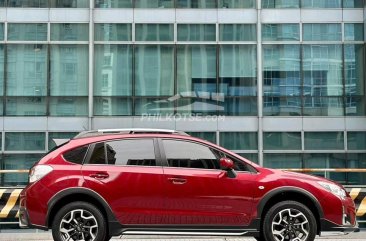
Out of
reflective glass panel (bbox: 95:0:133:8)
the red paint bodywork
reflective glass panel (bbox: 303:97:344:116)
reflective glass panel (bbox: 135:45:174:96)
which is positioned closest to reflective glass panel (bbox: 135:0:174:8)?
reflective glass panel (bbox: 95:0:133:8)

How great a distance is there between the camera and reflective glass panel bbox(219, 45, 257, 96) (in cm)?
2081

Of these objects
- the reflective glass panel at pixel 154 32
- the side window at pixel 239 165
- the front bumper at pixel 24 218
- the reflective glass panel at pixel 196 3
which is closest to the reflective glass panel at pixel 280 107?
the reflective glass panel at pixel 196 3

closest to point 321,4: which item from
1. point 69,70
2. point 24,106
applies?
point 69,70

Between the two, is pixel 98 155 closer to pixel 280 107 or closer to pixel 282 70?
pixel 280 107

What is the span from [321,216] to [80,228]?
3104mm

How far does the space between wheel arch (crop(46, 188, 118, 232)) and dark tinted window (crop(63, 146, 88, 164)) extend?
0.42 m

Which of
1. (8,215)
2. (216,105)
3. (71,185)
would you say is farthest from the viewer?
(216,105)

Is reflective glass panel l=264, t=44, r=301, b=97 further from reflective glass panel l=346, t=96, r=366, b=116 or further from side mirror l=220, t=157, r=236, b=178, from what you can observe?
side mirror l=220, t=157, r=236, b=178

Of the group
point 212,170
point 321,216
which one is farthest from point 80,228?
point 321,216

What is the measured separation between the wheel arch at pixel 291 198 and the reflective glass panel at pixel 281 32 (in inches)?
540

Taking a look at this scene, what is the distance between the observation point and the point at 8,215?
1053 centimetres

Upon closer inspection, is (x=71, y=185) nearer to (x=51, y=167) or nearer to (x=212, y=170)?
→ (x=51, y=167)

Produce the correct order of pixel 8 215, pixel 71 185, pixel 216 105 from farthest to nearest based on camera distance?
pixel 216 105
pixel 8 215
pixel 71 185

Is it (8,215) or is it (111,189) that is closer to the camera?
(111,189)
